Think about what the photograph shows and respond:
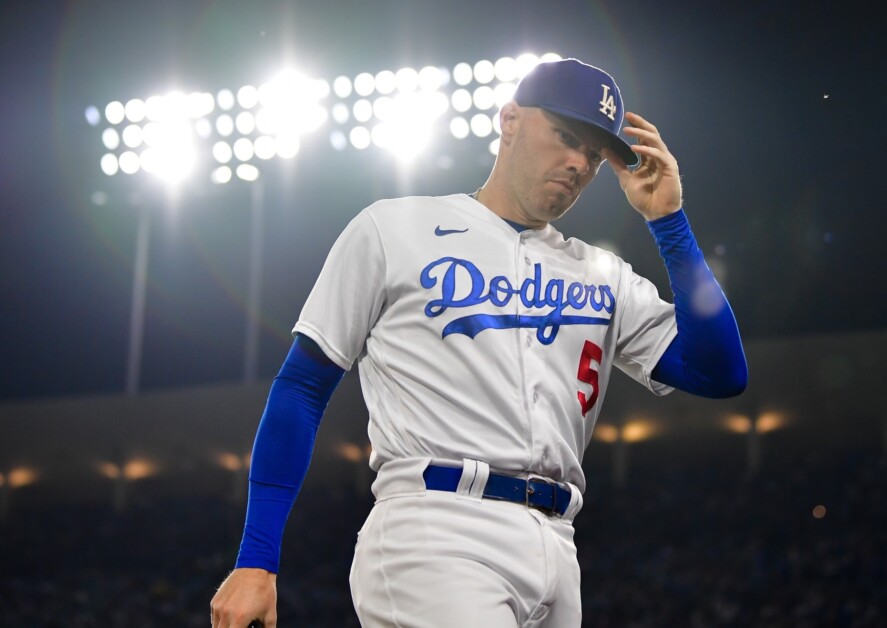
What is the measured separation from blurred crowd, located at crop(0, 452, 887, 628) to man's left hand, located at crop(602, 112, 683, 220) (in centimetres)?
746

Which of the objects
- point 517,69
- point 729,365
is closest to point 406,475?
point 729,365

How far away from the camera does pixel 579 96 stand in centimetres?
193

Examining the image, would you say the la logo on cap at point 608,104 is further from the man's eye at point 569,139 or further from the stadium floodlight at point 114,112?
the stadium floodlight at point 114,112

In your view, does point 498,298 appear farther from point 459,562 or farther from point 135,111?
point 135,111

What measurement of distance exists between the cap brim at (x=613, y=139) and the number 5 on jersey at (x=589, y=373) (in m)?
0.39

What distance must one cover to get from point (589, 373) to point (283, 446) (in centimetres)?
59

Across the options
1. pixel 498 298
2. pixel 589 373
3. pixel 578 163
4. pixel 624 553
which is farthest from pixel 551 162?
pixel 624 553

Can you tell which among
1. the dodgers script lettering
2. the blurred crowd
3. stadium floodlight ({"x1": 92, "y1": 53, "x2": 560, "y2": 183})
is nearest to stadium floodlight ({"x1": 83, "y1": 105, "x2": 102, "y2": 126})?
stadium floodlight ({"x1": 92, "y1": 53, "x2": 560, "y2": 183})

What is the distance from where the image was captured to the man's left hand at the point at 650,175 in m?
1.95

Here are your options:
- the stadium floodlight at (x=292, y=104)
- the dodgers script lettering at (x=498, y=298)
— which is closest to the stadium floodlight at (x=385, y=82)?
the stadium floodlight at (x=292, y=104)

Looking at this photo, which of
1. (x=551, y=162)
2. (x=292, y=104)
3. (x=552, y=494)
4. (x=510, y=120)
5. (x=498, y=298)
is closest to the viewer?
(x=552, y=494)

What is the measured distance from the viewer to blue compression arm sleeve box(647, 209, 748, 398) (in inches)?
74.8

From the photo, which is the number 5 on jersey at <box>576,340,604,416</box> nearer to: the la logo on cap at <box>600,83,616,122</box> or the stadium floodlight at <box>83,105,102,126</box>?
the la logo on cap at <box>600,83,616,122</box>

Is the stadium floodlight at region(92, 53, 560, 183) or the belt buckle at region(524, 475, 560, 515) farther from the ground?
the stadium floodlight at region(92, 53, 560, 183)
